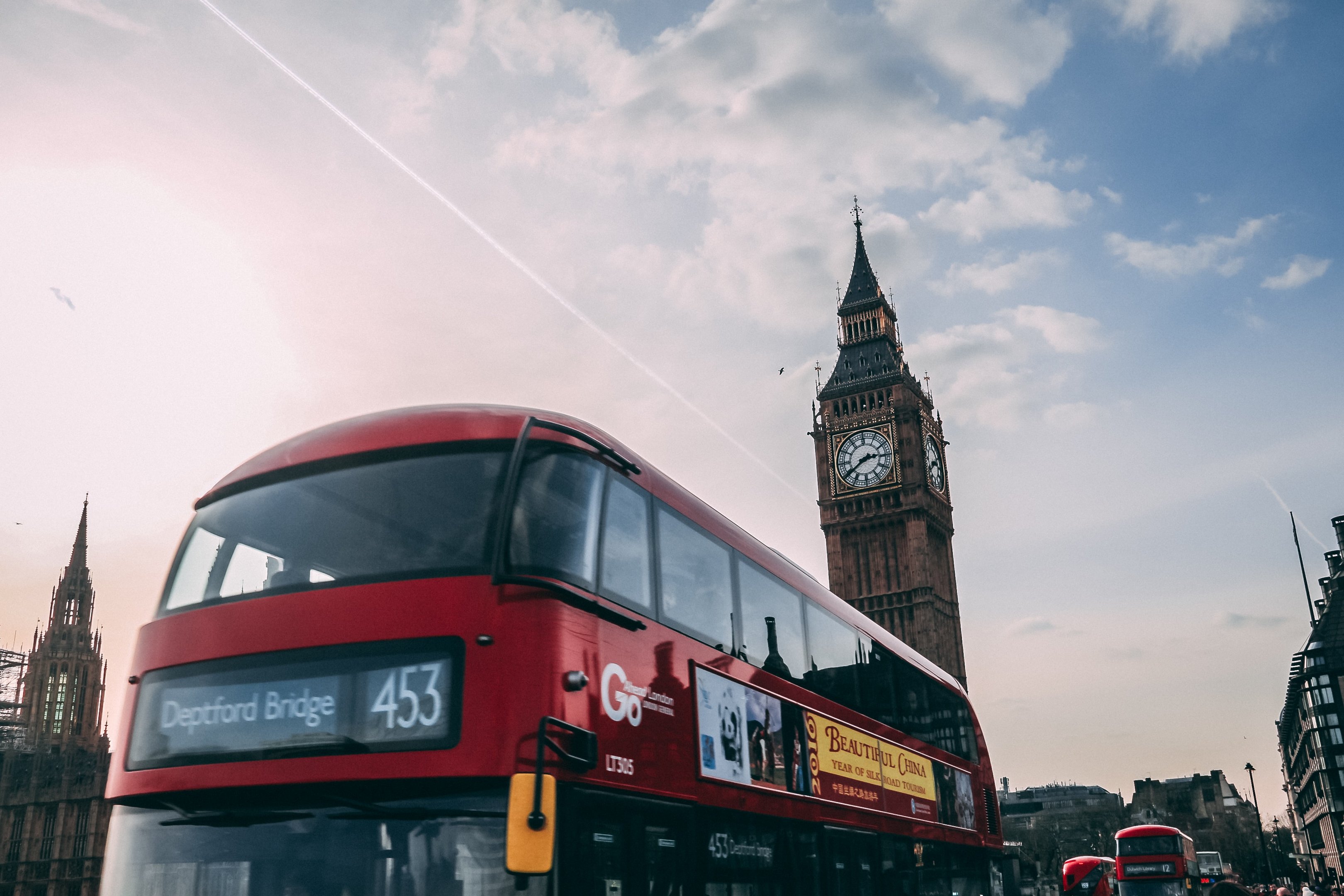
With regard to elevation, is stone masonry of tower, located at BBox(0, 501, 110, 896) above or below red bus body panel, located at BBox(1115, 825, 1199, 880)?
above

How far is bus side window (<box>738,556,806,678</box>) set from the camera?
8562mm

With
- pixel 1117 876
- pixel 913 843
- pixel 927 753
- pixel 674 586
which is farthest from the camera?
pixel 1117 876

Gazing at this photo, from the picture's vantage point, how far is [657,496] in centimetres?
758

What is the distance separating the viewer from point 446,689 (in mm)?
5398

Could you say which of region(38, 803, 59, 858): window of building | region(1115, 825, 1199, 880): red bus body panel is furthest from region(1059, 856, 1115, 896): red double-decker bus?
region(38, 803, 59, 858): window of building

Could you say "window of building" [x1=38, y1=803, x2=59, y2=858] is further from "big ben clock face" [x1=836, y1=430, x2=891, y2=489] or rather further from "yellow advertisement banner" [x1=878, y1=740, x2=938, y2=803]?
"yellow advertisement banner" [x1=878, y1=740, x2=938, y2=803]

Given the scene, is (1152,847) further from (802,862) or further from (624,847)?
(624,847)

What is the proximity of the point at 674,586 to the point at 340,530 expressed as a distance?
2.28 metres

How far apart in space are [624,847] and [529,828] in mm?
991

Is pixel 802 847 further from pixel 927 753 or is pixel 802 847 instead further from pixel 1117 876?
pixel 1117 876

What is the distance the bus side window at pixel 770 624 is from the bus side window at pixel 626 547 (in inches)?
63.3

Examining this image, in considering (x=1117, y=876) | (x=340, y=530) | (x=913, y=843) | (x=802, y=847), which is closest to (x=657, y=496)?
(x=340, y=530)

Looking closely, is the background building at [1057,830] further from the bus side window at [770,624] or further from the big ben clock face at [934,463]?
the bus side window at [770,624]

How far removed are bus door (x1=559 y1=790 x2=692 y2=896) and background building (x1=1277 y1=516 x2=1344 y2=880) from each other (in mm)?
76032
